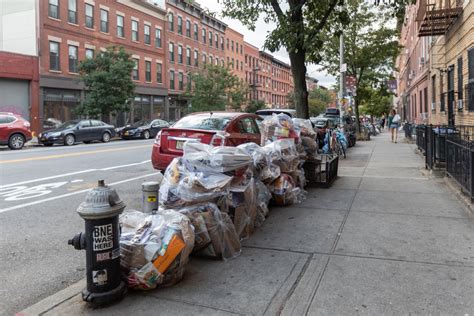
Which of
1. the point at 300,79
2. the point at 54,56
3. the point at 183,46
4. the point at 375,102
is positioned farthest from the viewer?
the point at 375,102

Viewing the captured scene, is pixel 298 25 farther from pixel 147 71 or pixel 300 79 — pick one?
pixel 147 71

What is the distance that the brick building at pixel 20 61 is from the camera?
90.9ft

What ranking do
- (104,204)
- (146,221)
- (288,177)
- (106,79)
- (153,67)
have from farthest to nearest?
(153,67) < (106,79) < (288,177) < (146,221) < (104,204)

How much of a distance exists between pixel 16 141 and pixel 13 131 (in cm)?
51

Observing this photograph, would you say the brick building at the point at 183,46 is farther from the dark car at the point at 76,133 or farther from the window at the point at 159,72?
the dark car at the point at 76,133

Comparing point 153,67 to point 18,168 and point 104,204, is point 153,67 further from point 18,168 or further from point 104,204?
point 104,204

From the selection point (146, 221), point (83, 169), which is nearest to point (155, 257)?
point (146, 221)

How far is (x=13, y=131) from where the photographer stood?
21016mm

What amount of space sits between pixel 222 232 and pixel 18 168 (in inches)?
379

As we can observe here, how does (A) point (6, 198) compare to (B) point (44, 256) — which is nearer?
(B) point (44, 256)

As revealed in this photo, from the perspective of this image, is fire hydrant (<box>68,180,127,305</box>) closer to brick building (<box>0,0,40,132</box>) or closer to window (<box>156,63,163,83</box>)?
brick building (<box>0,0,40,132</box>)

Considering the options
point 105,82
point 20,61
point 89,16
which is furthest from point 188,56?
point 20,61

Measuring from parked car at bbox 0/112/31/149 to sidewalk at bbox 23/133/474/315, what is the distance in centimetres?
1827

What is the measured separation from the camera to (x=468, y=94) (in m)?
12.2
